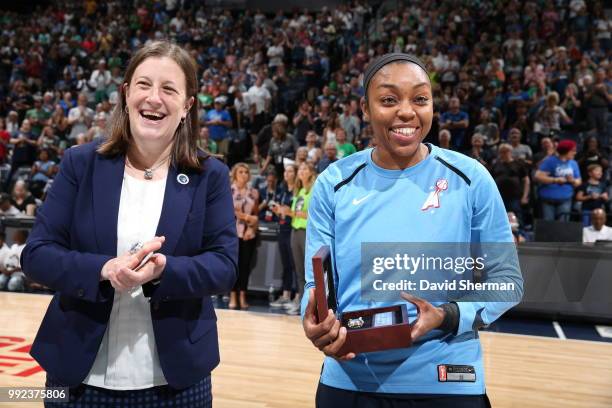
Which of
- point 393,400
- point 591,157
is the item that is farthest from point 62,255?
point 591,157

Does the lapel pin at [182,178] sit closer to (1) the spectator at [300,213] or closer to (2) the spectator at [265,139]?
(1) the spectator at [300,213]

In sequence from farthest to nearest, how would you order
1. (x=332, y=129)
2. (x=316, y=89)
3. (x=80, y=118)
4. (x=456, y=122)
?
1. (x=316, y=89)
2. (x=80, y=118)
3. (x=332, y=129)
4. (x=456, y=122)

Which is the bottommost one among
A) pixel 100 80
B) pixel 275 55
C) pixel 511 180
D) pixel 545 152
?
pixel 511 180

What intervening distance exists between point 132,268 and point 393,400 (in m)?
0.65

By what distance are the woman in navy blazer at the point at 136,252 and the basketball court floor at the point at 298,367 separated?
2.81m

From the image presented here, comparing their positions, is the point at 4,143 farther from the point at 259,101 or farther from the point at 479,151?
the point at 479,151

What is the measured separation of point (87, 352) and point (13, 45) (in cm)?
1874

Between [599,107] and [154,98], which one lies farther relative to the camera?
[599,107]

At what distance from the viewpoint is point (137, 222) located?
5.86 ft

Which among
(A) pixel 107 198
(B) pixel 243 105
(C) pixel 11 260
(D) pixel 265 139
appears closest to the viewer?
(A) pixel 107 198

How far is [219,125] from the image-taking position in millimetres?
12578

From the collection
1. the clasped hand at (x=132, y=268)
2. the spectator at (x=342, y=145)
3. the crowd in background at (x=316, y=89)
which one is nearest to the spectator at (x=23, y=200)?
the crowd in background at (x=316, y=89)

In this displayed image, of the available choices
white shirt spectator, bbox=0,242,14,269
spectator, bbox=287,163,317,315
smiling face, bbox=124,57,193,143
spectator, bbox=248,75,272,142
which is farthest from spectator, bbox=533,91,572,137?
smiling face, bbox=124,57,193,143

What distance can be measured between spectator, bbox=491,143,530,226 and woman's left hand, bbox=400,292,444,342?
7260 millimetres
